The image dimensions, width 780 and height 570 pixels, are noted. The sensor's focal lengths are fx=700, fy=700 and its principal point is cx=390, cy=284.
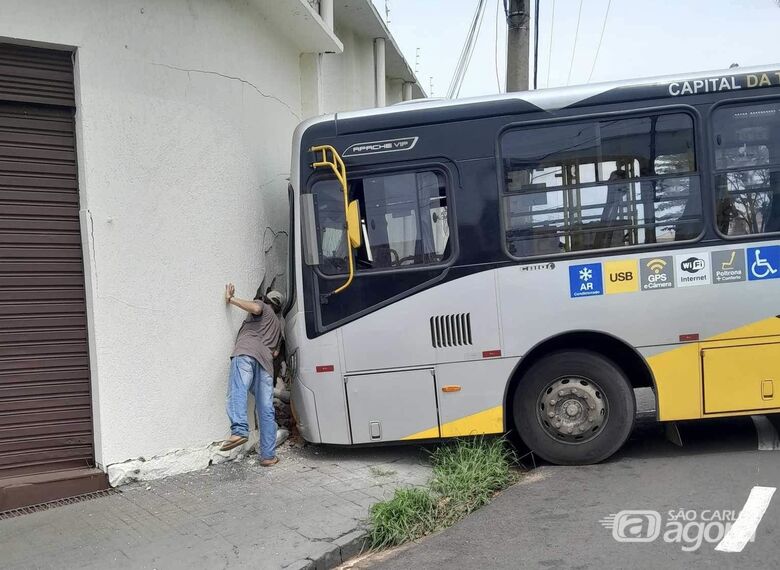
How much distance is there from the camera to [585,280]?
5762 mm

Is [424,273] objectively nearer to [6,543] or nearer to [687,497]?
[687,497]

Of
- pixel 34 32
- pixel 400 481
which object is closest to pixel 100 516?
pixel 400 481

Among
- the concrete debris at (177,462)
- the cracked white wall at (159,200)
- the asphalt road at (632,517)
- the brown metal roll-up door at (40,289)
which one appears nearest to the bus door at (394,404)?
the asphalt road at (632,517)

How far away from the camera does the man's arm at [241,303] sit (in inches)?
252

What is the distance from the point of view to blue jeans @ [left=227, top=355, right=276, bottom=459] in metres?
6.23

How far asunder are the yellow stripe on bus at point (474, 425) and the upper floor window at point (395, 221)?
135 cm

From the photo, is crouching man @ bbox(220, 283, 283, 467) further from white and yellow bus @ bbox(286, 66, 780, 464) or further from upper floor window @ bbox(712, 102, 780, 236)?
upper floor window @ bbox(712, 102, 780, 236)

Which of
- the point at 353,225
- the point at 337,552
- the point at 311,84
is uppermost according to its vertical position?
the point at 311,84

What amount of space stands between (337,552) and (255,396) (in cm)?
225

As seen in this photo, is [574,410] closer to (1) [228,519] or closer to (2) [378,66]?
(1) [228,519]

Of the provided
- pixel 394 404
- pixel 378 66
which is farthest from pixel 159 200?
pixel 378 66

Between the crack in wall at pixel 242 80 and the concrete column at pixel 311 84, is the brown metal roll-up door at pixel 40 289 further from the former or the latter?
the concrete column at pixel 311 84

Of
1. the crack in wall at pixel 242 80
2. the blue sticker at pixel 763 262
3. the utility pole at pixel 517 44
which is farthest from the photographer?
the utility pole at pixel 517 44

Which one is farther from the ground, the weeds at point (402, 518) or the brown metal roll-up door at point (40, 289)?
the brown metal roll-up door at point (40, 289)
